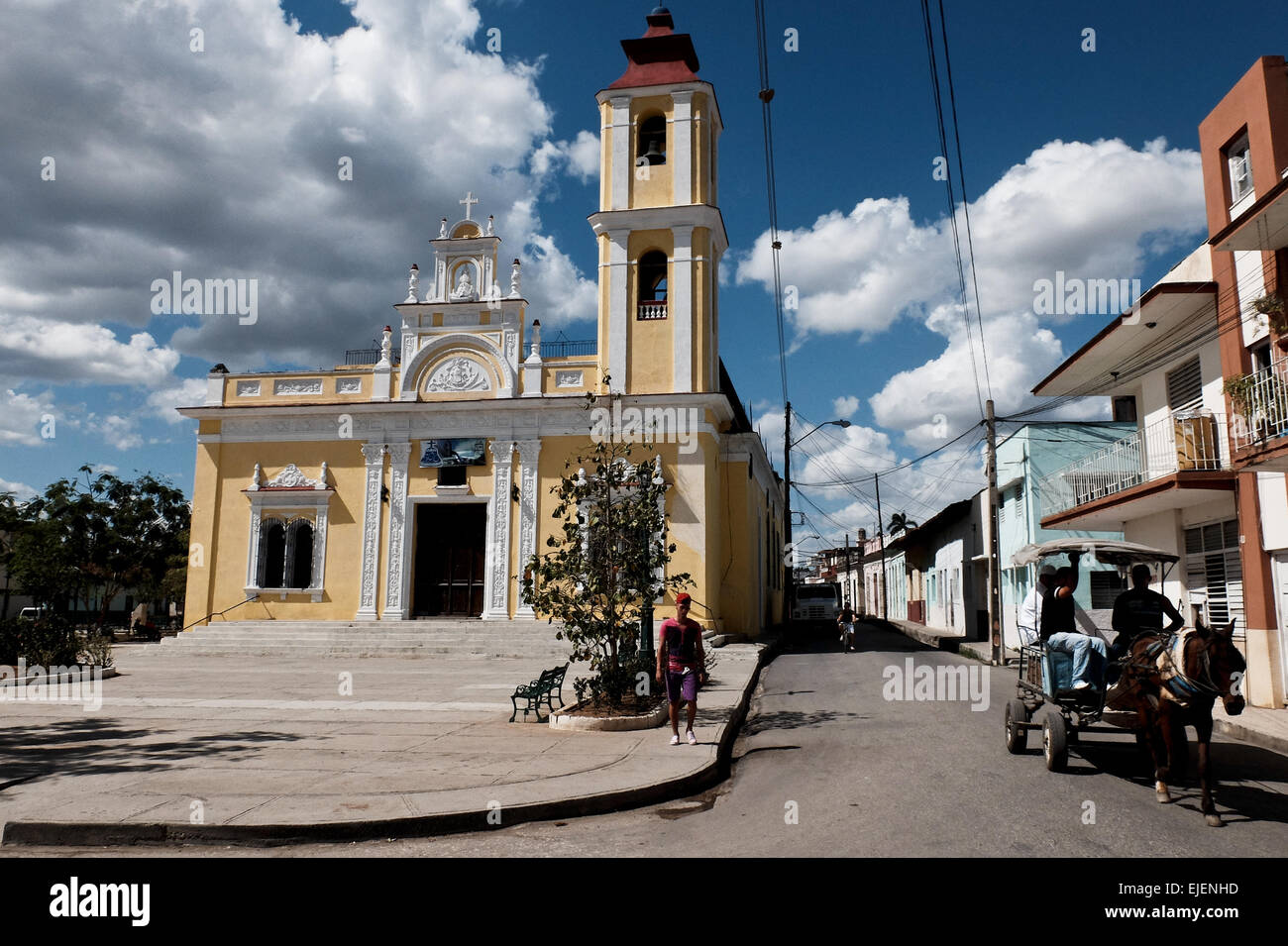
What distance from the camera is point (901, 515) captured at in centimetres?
7812

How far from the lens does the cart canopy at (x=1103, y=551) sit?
964cm

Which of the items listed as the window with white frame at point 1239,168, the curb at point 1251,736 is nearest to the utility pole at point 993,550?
the window with white frame at point 1239,168

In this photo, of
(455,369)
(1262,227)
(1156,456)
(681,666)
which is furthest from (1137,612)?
(455,369)

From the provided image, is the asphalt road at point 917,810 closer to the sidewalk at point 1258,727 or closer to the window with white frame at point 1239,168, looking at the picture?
the sidewalk at point 1258,727

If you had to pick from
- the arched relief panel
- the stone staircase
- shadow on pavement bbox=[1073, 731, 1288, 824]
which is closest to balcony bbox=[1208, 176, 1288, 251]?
shadow on pavement bbox=[1073, 731, 1288, 824]

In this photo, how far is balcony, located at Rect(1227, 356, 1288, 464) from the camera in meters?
11.8

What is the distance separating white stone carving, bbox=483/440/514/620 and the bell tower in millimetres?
3800

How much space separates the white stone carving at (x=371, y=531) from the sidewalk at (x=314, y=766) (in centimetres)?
953

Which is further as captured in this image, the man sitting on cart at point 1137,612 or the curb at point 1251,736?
the curb at point 1251,736

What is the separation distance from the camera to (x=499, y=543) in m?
24.2

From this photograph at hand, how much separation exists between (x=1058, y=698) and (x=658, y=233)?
19.2 m

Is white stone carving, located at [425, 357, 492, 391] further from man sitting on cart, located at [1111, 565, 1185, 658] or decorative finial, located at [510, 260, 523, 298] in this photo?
man sitting on cart, located at [1111, 565, 1185, 658]
